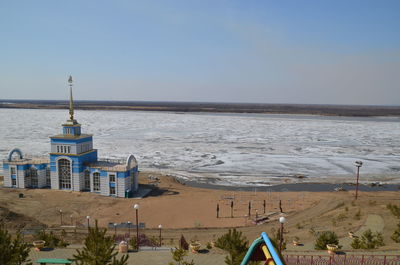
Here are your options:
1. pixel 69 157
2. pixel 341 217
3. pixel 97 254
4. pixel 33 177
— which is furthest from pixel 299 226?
pixel 33 177

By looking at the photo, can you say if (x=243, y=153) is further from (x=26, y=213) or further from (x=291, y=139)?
(x=26, y=213)

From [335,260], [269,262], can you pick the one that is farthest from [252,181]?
[269,262]

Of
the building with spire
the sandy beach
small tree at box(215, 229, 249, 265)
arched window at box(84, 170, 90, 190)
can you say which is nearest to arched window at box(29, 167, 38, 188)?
the building with spire

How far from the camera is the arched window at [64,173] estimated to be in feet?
100

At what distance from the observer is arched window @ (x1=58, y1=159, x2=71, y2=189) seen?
100ft

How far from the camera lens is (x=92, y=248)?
10.7m

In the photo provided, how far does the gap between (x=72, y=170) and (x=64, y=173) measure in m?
1.16

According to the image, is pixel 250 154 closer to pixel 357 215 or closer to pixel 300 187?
pixel 300 187

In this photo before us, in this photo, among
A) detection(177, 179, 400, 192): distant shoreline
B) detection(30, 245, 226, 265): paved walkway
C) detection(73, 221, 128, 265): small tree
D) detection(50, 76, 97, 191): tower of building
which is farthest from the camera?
detection(177, 179, 400, 192): distant shoreline

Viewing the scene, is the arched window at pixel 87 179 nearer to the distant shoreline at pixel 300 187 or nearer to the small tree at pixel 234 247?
the distant shoreline at pixel 300 187

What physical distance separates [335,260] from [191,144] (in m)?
44.3

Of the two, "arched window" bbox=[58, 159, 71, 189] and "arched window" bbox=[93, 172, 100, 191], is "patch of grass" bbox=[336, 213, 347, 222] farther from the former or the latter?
"arched window" bbox=[58, 159, 71, 189]

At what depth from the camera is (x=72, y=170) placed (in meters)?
30.4

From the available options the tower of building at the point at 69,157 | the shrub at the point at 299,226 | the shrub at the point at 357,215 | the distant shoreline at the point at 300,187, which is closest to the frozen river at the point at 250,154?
the distant shoreline at the point at 300,187
